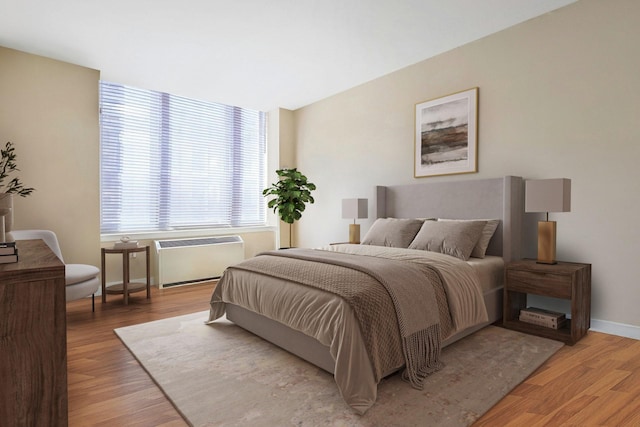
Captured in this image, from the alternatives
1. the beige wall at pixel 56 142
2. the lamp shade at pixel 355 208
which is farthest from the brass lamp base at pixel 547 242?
the beige wall at pixel 56 142

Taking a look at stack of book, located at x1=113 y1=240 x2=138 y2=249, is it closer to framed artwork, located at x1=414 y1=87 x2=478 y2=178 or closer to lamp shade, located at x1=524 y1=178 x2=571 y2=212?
framed artwork, located at x1=414 y1=87 x2=478 y2=178

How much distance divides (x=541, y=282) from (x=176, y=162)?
472 cm

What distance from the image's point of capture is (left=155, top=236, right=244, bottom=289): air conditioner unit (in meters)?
4.79

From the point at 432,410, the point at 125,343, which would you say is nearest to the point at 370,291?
the point at 432,410

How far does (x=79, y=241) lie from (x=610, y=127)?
5.42 meters

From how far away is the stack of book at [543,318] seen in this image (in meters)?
2.84

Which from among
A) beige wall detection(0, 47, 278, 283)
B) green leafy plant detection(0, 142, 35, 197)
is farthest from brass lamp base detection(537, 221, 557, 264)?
green leafy plant detection(0, 142, 35, 197)

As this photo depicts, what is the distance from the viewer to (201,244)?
516cm

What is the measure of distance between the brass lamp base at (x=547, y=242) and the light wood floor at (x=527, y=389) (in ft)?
2.14

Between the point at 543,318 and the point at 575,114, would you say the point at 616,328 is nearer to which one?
the point at 543,318

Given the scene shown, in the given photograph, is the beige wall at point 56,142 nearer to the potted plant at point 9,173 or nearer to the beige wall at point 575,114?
the potted plant at point 9,173

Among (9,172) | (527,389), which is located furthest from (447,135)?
(9,172)

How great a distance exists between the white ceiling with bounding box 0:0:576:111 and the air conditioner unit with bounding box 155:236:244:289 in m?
2.18

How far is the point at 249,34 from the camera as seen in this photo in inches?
137
